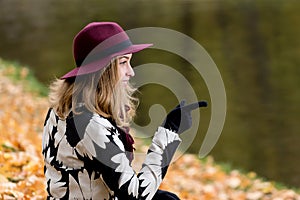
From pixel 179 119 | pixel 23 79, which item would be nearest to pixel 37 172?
pixel 179 119

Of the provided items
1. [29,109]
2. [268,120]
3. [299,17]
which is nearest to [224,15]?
[299,17]

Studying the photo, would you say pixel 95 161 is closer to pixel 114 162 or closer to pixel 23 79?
pixel 114 162

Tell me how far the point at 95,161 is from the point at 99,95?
26 cm

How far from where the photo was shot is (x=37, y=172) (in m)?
3.91

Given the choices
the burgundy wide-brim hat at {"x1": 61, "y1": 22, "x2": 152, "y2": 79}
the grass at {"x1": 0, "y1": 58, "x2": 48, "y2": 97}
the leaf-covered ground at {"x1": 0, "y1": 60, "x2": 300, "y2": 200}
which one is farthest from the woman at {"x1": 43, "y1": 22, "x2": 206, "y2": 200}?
the grass at {"x1": 0, "y1": 58, "x2": 48, "y2": 97}

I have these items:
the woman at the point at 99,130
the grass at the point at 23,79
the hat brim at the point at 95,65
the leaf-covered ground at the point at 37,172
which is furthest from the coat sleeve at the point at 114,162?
the grass at the point at 23,79

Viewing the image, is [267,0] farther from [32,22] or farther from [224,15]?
[32,22]

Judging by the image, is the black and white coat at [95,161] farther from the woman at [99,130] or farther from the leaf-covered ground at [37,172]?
the leaf-covered ground at [37,172]

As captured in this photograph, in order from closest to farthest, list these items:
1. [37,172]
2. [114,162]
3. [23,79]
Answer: [114,162] < [37,172] < [23,79]

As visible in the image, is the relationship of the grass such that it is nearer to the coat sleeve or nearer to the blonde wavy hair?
the blonde wavy hair

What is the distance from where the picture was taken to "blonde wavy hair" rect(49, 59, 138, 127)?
2.35 m

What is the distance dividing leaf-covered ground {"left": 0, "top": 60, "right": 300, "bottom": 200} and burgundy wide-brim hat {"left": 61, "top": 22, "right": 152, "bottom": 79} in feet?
3.82

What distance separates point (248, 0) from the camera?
20609mm

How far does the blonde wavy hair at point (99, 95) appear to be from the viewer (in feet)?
7.70
